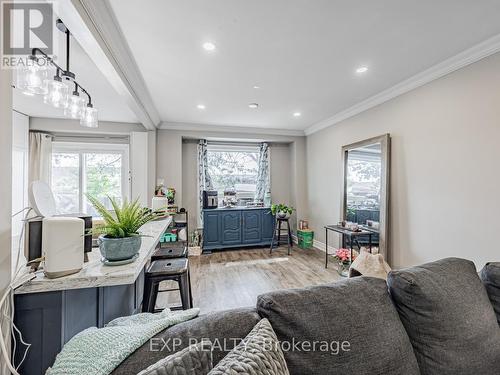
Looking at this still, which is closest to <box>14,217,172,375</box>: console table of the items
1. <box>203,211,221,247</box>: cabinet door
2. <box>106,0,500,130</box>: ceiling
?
<box>106,0,500,130</box>: ceiling

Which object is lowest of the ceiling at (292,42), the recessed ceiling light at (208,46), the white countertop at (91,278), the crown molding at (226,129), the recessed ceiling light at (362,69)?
the white countertop at (91,278)

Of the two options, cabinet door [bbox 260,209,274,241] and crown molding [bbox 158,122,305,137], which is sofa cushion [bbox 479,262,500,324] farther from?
crown molding [bbox 158,122,305,137]

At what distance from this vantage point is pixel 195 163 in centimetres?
520

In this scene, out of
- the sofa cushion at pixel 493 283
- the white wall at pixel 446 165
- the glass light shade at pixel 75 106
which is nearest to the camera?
the sofa cushion at pixel 493 283

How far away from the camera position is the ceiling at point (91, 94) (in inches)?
90.9

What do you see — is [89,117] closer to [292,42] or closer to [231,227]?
[292,42]

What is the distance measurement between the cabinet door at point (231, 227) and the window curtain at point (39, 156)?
3292mm

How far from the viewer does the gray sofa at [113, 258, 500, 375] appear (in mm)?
794

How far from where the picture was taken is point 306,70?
2652 millimetres

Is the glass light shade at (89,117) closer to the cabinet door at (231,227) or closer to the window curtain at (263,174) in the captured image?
the cabinet door at (231,227)

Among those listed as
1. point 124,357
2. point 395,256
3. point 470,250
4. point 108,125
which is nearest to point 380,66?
point 470,250

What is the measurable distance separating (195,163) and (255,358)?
4.85 metres

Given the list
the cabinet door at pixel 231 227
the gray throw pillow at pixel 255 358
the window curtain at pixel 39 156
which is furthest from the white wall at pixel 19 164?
the gray throw pillow at pixel 255 358

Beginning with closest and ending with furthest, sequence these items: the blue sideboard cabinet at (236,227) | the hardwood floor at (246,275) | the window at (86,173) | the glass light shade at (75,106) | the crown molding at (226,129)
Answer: the glass light shade at (75,106)
the hardwood floor at (246,275)
the window at (86,173)
the crown molding at (226,129)
the blue sideboard cabinet at (236,227)
